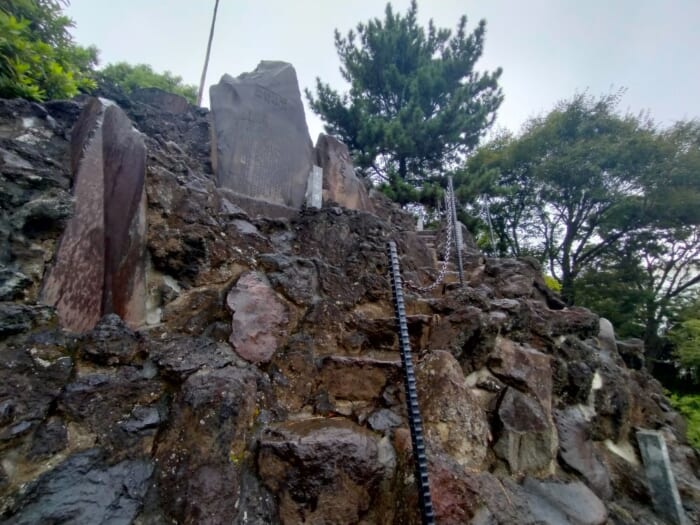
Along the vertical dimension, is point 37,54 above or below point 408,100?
below

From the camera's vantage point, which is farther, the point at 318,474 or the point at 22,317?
the point at 318,474

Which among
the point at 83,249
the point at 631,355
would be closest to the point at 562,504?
the point at 83,249

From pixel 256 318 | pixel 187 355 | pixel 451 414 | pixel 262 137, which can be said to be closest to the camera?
pixel 187 355

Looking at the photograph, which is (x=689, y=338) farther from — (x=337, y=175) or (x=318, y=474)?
(x=318, y=474)

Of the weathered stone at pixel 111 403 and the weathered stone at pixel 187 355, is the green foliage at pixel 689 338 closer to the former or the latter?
the weathered stone at pixel 187 355

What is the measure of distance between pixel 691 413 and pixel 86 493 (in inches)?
404

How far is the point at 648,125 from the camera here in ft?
36.2

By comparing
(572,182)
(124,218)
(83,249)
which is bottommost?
(83,249)

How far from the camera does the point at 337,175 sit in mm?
5195

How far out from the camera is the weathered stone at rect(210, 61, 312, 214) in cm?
388

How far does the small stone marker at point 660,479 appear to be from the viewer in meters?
2.53

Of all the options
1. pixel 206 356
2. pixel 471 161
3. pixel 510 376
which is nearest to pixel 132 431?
pixel 206 356

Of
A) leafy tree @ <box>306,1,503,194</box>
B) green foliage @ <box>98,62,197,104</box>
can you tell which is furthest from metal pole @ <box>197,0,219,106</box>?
leafy tree @ <box>306,1,503,194</box>

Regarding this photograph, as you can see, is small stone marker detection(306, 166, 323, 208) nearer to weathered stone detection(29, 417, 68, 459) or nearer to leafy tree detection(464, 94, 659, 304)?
weathered stone detection(29, 417, 68, 459)
